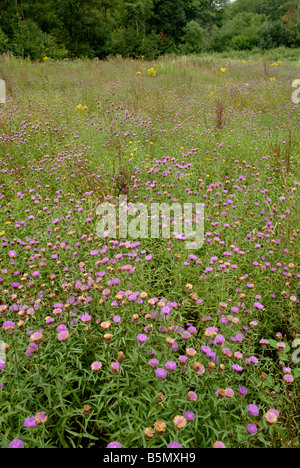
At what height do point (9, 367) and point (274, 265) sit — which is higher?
point (9, 367)

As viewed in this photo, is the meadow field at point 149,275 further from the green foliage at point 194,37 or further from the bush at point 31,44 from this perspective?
the green foliage at point 194,37

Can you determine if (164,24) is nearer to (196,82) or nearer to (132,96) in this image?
(196,82)

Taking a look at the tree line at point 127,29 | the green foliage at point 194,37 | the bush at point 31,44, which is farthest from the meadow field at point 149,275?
the green foliage at point 194,37

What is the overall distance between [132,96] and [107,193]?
4.49 m

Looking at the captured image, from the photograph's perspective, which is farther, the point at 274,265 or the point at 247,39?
the point at 247,39

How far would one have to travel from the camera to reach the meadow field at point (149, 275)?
1341mm

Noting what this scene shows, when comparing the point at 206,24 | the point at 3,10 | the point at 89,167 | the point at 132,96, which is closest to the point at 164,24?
the point at 206,24

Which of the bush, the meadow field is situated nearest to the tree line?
the bush

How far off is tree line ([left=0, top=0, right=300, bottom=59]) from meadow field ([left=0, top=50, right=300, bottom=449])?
36.3ft

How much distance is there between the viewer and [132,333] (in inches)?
64.2

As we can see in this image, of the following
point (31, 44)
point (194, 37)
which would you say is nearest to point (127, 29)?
point (194, 37)

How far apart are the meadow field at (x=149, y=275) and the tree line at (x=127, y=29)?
1108 cm

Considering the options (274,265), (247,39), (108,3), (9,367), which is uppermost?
(108,3)

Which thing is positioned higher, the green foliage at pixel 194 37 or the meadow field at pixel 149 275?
the green foliage at pixel 194 37
